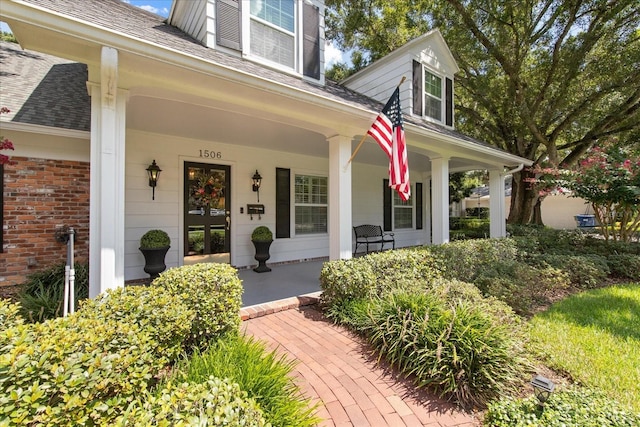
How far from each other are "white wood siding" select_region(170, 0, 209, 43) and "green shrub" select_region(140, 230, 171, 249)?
127 inches

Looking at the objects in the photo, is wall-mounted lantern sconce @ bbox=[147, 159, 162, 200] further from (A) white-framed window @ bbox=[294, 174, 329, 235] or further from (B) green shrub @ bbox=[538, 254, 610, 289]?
(B) green shrub @ bbox=[538, 254, 610, 289]

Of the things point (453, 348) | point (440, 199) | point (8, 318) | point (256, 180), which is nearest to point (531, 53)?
point (440, 199)

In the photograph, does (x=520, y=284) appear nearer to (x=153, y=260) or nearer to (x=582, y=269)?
(x=582, y=269)

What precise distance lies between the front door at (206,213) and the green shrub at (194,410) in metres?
4.63

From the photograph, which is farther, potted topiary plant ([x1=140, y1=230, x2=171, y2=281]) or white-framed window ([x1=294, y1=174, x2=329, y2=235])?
white-framed window ([x1=294, y1=174, x2=329, y2=235])

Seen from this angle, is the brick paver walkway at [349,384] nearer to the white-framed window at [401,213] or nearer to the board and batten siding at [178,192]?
the board and batten siding at [178,192]

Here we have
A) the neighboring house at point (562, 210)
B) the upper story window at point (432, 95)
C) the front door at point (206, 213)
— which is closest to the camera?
the front door at point (206, 213)

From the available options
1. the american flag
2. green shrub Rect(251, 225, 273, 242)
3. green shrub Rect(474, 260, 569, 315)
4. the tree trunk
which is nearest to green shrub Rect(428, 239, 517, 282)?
green shrub Rect(474, 260, 569, 315)

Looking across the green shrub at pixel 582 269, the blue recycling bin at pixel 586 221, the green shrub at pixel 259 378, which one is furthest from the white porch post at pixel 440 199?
the blue recycling bin at pixel 586 221

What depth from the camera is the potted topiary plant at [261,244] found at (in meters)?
6.05

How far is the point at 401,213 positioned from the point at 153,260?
24.9ft

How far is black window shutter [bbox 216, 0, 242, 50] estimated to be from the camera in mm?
4496

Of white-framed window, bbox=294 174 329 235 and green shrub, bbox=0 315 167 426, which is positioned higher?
white-framed window, bbox=294 174 329 235

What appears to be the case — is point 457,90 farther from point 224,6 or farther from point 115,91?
point 115,91
